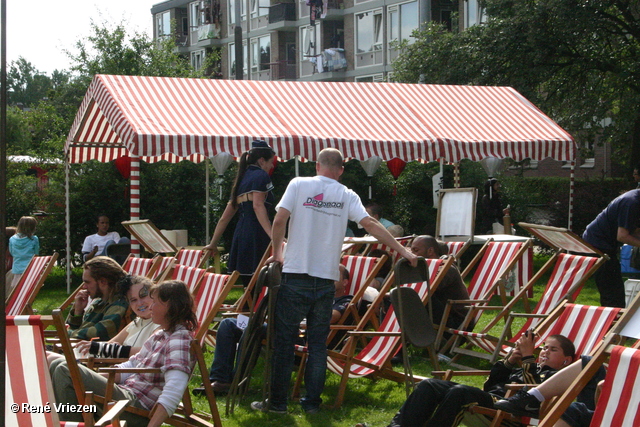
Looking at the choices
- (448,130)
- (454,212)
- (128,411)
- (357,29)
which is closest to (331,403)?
(128,411)

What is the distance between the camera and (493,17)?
18188 millimetres

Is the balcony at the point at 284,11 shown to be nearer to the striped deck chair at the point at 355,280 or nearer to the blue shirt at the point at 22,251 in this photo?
the blue shirt at the point at 22,251

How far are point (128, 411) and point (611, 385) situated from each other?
2295 mm

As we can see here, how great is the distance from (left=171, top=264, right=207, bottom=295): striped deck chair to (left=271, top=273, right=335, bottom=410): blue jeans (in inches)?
51.5

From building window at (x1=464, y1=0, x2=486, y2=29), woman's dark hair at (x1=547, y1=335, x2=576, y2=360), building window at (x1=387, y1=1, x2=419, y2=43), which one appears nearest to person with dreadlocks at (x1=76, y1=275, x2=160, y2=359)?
woman's dark hair at (x1=547, y1=335, x2=576, y2=360)

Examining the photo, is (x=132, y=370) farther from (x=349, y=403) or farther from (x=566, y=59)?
(x=566, y=59)

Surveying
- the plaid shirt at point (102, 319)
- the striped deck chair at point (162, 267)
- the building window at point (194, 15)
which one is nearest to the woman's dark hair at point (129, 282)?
the plaid shirt at point (102, 319)

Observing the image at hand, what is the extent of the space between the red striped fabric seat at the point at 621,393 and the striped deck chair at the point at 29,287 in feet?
17.2

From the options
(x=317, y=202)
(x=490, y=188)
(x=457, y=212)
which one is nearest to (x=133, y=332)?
(x=317, y=202)

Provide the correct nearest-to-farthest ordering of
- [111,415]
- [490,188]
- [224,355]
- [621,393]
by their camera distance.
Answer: [621,393]
[111,415]
[224,355]
[490,188]

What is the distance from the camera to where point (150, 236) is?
917 cm

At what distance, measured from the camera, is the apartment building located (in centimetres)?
3584

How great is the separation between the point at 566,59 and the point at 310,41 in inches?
996

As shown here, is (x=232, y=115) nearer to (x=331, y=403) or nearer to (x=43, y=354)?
(x=331, y=403)
